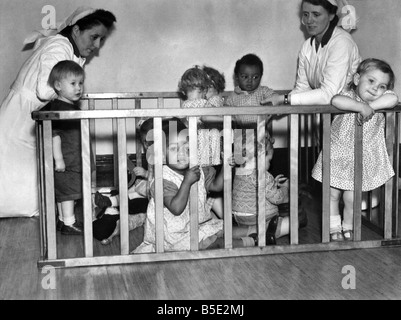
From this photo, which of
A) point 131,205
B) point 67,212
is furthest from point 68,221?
point 131,205

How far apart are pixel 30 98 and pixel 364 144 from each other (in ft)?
5.43

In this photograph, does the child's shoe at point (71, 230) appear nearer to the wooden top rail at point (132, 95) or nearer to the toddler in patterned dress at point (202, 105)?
the toddler in patterned dress at point (202, 105)

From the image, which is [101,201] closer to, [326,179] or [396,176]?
[326,179]

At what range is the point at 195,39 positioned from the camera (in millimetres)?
4164

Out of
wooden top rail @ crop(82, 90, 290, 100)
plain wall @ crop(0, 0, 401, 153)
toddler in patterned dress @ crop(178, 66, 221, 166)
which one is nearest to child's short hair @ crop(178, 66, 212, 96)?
toddler in patterned dress @ crop(178, 66, 221, 166)

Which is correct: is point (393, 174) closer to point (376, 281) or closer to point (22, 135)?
point (376, 281)

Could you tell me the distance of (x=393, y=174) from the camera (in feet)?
8.67

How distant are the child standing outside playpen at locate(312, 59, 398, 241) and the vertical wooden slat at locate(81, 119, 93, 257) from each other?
1038 millimetres

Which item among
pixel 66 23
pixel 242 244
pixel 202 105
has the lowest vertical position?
pixel 242 244

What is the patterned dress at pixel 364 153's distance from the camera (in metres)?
2.65

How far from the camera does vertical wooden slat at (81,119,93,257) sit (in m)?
2.36

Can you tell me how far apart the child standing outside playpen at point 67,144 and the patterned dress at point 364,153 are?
3.74ft

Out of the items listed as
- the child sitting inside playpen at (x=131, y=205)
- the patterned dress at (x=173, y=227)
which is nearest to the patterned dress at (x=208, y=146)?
the patterned dress at (x=173, y=227)
